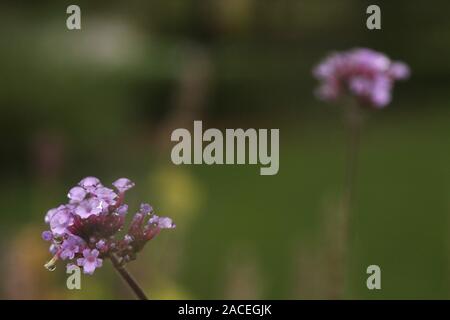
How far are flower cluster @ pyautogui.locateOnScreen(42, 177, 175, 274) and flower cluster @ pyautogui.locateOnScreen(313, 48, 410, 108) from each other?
38.6 inches

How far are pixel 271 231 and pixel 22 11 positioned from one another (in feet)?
17.9

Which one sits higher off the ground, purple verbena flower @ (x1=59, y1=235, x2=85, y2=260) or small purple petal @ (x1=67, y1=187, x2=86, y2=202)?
small purple petal @ (x1=67, y1=187, x2=86, y2=202)

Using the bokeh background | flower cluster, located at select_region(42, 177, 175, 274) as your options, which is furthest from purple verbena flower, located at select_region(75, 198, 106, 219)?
the bokeh background

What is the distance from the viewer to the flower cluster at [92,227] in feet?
4.28

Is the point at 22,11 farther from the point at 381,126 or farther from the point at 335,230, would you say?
the point at 335,230

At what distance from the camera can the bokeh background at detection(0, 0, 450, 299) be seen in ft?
10.7

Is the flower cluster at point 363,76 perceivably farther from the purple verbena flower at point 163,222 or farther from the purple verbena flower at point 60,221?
the purple verbena flower at point 60,221

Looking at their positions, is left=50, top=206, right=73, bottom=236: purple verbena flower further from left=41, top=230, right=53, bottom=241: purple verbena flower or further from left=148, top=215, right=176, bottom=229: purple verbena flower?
left=148, top=215, right=176, bottom=229: purple verbena flower

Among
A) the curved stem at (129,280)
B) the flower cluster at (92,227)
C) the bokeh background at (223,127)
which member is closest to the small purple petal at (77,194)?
the flower cluster at (92,227)

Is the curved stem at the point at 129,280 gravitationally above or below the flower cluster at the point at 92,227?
below

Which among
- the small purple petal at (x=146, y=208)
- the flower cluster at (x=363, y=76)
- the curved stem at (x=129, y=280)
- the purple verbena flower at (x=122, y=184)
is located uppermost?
the flower cluster at (x=363, y=76)

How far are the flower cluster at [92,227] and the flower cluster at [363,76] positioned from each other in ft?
3.21

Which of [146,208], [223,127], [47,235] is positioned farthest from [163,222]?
[223,127]

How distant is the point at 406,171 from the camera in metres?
7.96
